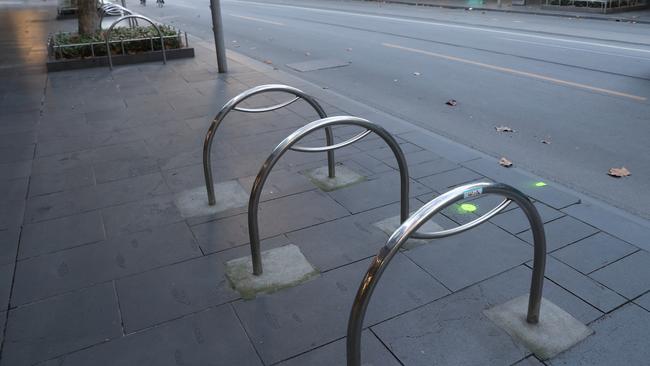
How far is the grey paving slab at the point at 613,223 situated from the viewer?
3.89 m

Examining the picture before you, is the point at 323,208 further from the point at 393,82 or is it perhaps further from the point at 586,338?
the point at 393,82

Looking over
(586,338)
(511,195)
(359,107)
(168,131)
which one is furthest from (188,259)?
(359,107)

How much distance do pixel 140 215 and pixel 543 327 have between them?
10.5ft

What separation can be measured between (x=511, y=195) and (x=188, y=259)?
229cm

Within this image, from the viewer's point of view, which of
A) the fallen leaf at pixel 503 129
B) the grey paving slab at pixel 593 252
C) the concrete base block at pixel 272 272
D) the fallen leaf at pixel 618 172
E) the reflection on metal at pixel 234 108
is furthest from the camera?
the fallen leaf at pixel 503 129

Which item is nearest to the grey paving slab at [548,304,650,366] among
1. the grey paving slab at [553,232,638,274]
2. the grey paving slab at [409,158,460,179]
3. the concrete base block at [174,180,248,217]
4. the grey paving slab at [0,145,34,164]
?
the grey paving slab at [553,232,638,274]

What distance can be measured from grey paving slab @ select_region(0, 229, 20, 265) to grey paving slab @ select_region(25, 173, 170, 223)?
0.21 meters

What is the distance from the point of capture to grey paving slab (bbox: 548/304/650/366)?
2748mm

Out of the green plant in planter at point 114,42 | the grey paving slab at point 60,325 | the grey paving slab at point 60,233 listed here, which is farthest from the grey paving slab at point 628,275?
the green plant in planter at point 114,42

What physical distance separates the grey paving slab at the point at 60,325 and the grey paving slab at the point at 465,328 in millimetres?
1620

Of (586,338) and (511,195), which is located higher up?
(511,195)

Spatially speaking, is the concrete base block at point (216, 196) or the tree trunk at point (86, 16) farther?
the tree trunk at point (86, 16)

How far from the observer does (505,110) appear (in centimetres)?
746

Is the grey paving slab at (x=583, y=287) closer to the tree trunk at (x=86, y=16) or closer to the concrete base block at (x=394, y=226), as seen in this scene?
the concrete base block at (x=394, y=226)
